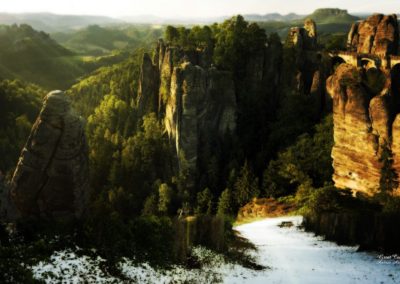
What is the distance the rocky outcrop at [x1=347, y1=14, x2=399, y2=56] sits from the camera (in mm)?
87750

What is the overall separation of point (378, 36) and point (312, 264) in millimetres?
69812

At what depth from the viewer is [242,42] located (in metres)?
94.8

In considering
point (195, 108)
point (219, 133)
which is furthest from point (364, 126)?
point (219, 133)

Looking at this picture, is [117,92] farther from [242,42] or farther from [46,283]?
[46,283]

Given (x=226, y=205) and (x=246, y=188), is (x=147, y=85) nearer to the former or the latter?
(x=246, y=188)

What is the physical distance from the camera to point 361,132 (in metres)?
58.8

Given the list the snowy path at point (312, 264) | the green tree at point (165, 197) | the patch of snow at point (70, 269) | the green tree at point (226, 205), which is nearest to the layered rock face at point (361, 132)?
the snowy path at point (312, 264)

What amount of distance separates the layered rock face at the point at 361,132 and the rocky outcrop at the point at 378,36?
28.0m

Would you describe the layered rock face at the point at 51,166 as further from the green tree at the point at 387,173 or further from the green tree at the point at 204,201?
the green tree at the point at 204,201

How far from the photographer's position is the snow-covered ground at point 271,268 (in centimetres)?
2527

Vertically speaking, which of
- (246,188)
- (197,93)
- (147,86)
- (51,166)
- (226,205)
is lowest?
(226,205)

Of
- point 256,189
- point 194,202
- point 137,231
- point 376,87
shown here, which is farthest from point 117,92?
point 137,231

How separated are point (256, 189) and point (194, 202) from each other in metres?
14.1

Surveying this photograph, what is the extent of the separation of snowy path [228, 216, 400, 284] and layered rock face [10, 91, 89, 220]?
16.3 meters
